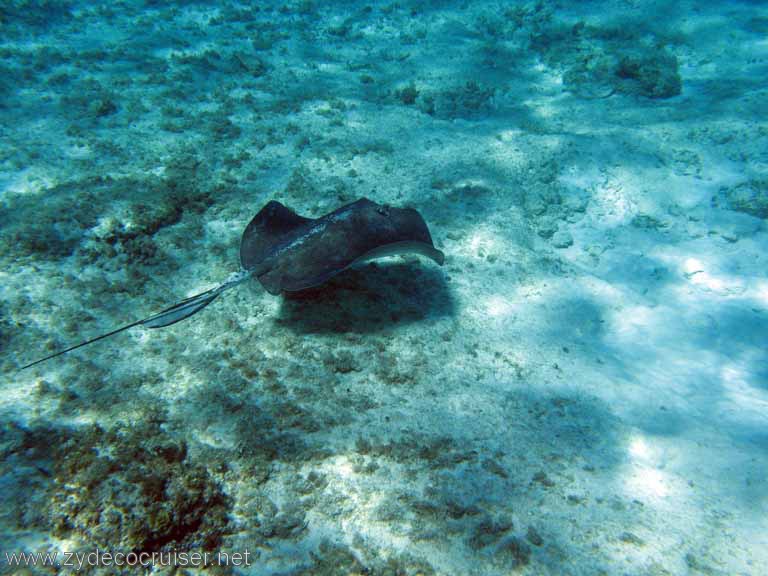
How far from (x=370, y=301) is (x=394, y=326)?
48 cm

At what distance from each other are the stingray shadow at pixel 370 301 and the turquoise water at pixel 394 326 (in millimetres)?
39

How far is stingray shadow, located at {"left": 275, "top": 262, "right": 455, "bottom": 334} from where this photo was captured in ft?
15.0

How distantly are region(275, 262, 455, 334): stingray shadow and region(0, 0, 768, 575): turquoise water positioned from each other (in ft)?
0.13

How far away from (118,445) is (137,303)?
2010mm

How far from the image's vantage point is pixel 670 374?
476 cm

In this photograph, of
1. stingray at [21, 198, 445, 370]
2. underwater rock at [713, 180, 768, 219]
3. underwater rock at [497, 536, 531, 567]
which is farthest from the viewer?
underwater rock at [713, 180, 768, 219]

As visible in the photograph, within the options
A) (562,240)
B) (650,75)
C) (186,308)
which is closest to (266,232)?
(186,308)

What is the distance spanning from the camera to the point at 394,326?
184 inches

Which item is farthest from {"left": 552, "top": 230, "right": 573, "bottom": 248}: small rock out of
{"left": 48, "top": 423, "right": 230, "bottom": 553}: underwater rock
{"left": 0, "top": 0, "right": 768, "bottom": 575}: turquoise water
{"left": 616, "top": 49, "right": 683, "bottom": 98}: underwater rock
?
{"left": 616, "top": 49, "right": 683, "bottom": 98}: underwater rock

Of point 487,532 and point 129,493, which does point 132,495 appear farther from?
point 487,532

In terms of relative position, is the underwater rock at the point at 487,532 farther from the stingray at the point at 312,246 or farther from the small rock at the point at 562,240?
the small rock at the point at 562,240

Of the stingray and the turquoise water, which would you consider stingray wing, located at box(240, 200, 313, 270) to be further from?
the turquoise water

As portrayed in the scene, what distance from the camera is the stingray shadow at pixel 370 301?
4.56m

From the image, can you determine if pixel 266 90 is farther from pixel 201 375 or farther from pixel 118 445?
pixel 118 445
